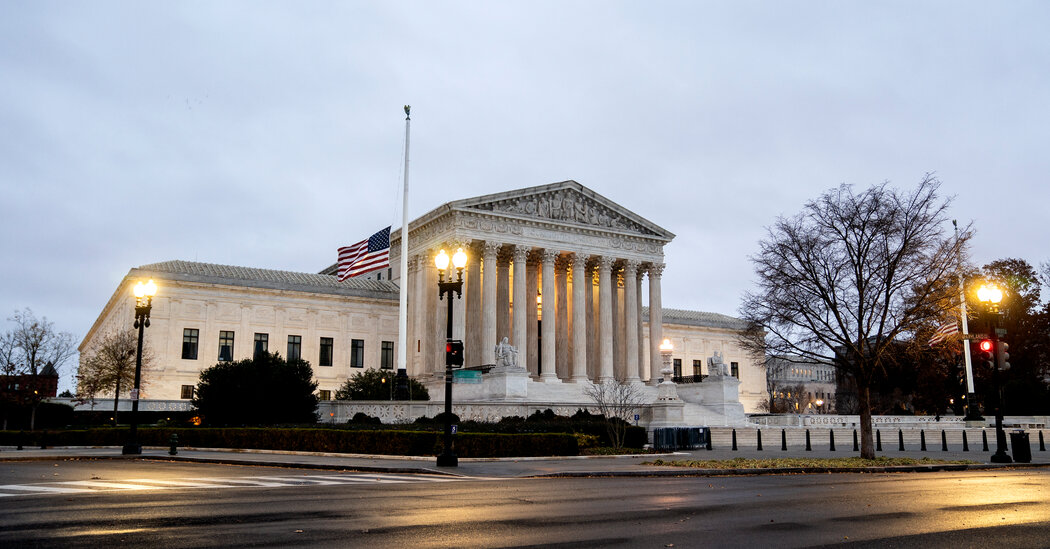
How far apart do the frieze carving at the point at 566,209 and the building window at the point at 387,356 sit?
18714 millimetres

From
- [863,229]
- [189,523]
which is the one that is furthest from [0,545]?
[863,229]

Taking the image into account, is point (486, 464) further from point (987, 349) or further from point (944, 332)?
point (944, 332)

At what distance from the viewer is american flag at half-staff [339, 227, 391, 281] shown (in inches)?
2083

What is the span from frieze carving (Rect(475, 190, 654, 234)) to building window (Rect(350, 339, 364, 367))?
62.5 ft

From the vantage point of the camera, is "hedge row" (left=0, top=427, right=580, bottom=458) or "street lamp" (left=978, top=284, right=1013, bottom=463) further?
"hedge row" (left=0, top=427, right=580, bottom=458)

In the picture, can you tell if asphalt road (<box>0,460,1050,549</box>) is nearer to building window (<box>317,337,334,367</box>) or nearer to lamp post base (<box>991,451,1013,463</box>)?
lamp post base (<box>991,451,1013,463</box>)

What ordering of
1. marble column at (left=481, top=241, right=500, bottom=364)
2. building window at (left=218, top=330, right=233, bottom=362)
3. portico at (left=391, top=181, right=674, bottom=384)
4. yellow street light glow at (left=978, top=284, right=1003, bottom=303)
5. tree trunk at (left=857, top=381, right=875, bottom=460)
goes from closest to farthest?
tree trunk at (left=857, top=381, right=875, bottom=460), yellow street light glow at (left=978, top=284, right=1003, bottom=303), marble column at (left=481, top=241, right=500, bottom=364), portico at (left=391, top=181, right=674, bottom=384), building window at (left=218, top=330, right=233, bottom=362)

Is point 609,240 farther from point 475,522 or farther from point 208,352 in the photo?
point 475,522

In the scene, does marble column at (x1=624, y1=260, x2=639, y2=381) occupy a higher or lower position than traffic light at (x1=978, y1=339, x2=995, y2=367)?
higher

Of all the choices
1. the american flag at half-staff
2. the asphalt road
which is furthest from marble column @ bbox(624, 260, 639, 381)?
the asphalt road

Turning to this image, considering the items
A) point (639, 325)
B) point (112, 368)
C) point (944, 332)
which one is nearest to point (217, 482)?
point (944, 332)

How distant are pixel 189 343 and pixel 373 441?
1630 inches

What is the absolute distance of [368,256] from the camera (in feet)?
177

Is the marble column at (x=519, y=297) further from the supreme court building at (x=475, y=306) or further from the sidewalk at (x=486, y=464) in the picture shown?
the sidewalk at (x=486, y=464)
